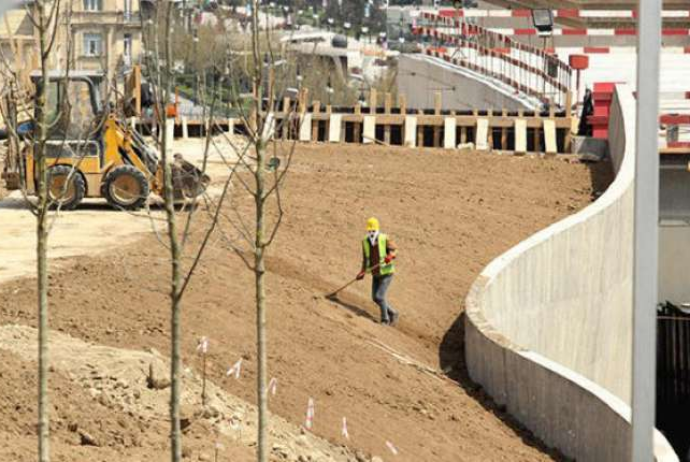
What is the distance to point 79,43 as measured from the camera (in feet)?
151

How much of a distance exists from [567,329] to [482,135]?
1399cm

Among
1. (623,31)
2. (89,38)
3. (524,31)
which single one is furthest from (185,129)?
(524,31)

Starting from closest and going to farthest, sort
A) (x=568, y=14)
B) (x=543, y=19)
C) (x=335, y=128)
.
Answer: (x=335, y=128)
(x=543, y=19)
(x=568, y=14)

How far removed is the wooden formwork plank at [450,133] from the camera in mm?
37031

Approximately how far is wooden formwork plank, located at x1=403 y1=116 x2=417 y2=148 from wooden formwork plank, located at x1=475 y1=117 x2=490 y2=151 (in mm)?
1385

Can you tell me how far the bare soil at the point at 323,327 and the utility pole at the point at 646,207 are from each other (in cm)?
409

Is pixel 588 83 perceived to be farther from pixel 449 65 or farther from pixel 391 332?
pixel 391 332

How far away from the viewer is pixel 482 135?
3719cm

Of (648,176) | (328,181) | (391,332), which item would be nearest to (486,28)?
(328,181)

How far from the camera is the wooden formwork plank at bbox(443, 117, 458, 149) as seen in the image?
1458 inches

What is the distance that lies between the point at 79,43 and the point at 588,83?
14.9m

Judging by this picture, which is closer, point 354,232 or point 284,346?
point 284,346

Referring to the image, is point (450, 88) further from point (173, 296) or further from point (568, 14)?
point (173, 296)

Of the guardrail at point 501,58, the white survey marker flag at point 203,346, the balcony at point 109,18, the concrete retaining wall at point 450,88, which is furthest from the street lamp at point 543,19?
the white survey marker flag at point 203,346
